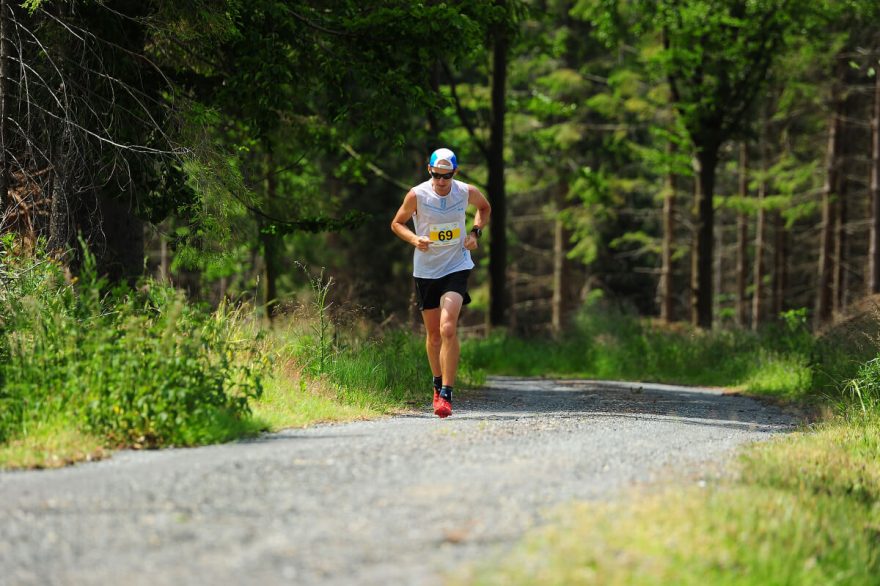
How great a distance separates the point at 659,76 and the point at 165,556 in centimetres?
2352

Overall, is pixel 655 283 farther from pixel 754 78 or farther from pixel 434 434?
pixel 434 434

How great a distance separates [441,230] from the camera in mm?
9703

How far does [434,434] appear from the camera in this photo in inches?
302

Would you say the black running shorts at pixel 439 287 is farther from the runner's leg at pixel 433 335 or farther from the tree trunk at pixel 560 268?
the tree trunk at pixel 560 268

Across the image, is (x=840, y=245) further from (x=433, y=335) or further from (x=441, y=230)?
(x=441, y=230)

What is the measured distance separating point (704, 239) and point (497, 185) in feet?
19.1

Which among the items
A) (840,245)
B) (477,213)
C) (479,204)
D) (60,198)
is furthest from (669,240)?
(60,198)

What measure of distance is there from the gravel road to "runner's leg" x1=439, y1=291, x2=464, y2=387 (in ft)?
4.30

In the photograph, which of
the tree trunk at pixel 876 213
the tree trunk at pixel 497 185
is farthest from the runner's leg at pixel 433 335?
the tree trunk at pixel 876 213

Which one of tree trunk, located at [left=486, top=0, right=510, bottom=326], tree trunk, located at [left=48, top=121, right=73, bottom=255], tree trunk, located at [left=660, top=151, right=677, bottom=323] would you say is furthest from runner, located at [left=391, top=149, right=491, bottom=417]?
tree trunk, located at [left=660, top=151, right=677, bottom=323]

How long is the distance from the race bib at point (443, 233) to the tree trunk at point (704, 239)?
55.8 feet

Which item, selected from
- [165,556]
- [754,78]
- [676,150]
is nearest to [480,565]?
[165,556]

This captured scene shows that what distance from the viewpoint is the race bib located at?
9703mm

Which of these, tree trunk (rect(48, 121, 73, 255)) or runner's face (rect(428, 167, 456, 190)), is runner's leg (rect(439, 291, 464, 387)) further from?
tree trunk (rect(48, 121, 73, 255))
